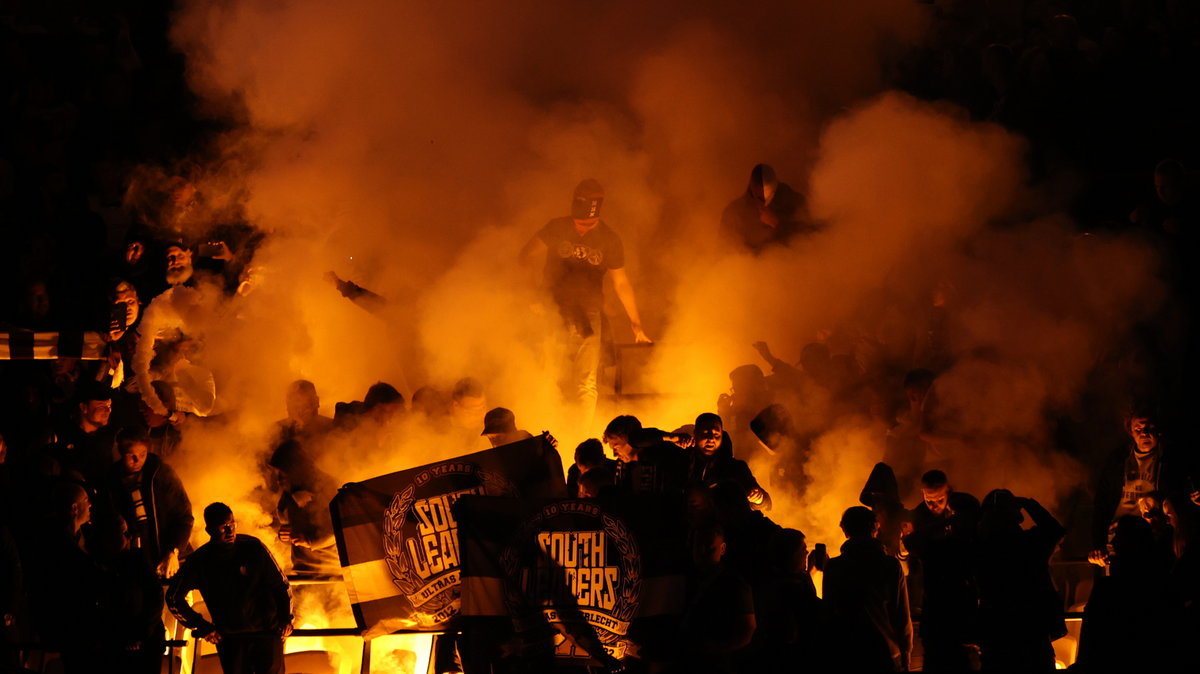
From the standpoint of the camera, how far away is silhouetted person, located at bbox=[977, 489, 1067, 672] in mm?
5199

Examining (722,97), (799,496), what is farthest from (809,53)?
(799,496)

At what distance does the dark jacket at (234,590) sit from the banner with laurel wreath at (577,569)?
86 centimetres

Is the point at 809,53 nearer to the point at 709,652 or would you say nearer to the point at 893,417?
the point at 893,417

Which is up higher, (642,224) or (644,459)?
(642,224)

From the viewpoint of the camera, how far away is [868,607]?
16.9 feet

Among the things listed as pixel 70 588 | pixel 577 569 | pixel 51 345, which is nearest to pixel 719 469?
pixel 577 569

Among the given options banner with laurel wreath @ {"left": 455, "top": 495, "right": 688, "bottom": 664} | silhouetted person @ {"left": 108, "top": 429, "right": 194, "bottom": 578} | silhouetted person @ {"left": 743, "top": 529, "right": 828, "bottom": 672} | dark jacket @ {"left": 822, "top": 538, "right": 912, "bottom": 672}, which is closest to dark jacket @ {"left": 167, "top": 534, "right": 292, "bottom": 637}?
silhouetted person @ {"left": 108, "top": 429, "right": 194, "bottom": 578}

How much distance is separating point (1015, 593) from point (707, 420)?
1732mm

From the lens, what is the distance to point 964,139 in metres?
8.80

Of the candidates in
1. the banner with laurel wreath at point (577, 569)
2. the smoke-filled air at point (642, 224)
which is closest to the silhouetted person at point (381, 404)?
the smoke-filled air at point (642, 224)

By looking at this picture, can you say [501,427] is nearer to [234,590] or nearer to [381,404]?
[381,404]

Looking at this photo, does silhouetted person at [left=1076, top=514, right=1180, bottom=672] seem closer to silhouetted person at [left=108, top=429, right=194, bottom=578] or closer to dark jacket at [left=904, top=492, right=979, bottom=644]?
dark jacket at [left=904, top=492, right=979, bottom=644]

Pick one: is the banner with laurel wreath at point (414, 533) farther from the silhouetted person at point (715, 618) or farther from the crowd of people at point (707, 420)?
the silhouetted person at point (715, 618)

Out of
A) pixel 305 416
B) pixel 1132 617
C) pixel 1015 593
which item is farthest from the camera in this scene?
pixel 305 416
